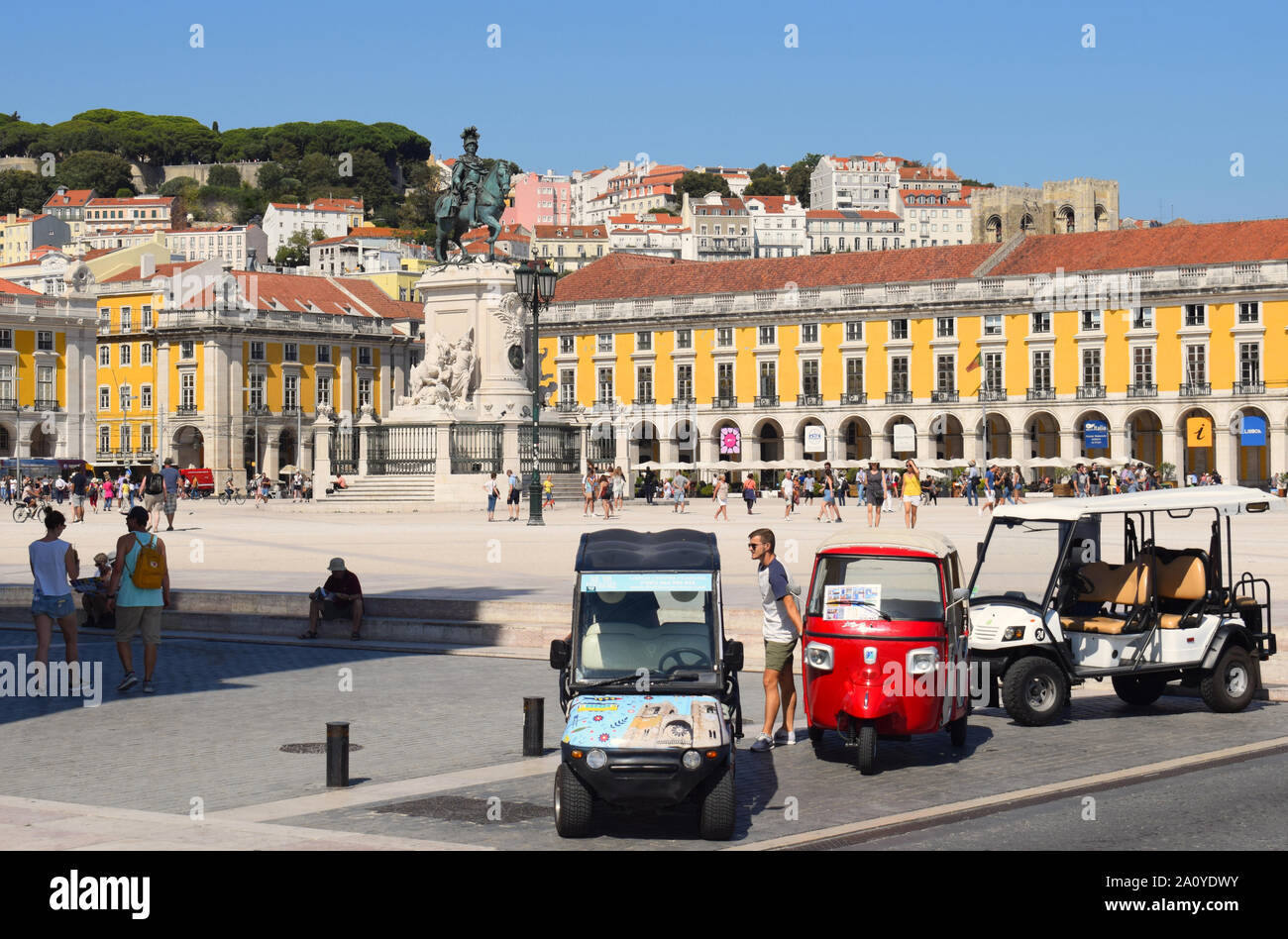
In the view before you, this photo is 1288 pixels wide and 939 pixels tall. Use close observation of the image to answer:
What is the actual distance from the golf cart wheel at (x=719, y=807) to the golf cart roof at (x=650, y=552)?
1.41 meters

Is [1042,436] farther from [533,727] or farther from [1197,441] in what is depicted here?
[533,727]

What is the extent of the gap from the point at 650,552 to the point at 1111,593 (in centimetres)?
489

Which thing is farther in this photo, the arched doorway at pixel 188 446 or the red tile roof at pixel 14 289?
the arched doorway at pixel 188 446

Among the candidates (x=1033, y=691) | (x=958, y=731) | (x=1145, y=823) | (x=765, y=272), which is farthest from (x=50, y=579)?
(x=765, y=272)

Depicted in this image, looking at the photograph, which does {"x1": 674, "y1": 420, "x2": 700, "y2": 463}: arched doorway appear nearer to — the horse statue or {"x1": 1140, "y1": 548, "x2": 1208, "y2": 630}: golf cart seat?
the horse statue

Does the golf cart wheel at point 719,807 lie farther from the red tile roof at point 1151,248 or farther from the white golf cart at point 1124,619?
the red tile roof at point 1151,248

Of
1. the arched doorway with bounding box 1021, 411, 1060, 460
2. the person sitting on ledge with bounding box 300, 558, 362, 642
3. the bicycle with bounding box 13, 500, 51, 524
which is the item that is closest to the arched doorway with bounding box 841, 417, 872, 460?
the arched doorway with bounding box 1021, 411, 1060, 460

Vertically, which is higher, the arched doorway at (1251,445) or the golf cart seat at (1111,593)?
the arched doorway at (1251,445)

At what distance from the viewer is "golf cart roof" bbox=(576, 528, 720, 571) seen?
10.1 m

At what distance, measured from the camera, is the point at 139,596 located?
14.6 metres

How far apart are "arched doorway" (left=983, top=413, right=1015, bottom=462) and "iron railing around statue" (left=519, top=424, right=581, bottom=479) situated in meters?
35.5

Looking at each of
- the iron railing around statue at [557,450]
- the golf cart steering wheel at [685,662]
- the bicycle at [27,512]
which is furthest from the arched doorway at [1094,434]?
the golf cart steering wheel at [685,662]

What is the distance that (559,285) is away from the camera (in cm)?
10194

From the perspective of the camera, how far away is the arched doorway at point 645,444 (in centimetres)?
9362
